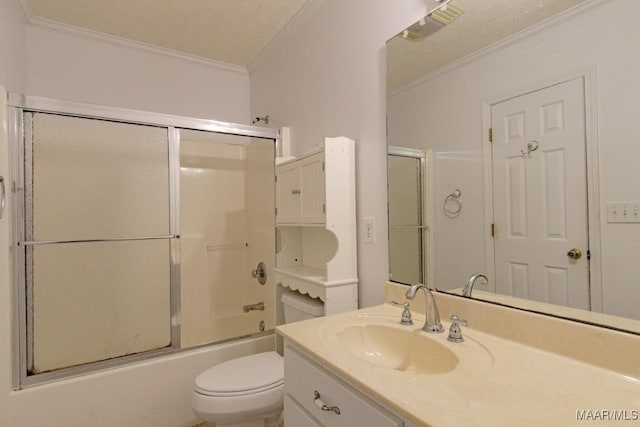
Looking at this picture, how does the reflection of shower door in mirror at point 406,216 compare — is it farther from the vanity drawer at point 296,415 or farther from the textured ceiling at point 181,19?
the textured ceiling at point 181,19

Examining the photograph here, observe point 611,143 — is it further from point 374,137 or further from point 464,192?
point 374,137

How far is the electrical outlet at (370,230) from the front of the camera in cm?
149

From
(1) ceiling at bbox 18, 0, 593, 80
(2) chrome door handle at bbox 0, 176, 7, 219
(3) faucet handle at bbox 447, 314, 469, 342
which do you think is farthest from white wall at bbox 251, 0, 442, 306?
(2) chrome door handle at bbox 0, 176, 7, 219

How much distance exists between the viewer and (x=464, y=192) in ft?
3.74

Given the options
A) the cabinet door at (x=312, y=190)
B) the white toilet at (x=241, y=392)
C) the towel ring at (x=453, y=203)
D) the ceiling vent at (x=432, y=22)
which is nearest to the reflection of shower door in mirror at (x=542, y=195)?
A: the towel ring at (x=453, y=203)

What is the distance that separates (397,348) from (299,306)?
2.27ft

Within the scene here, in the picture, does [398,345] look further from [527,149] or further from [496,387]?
[527,149]

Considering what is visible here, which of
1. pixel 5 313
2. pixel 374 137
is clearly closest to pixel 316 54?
pixel 374 137

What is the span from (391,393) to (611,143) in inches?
31.8

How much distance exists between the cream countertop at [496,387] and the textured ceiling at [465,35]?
947 millimetres

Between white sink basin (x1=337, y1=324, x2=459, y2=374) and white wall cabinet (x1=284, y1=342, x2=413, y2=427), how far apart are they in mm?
165

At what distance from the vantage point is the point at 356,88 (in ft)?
5.17

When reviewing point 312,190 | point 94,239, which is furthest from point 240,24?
point 94,239

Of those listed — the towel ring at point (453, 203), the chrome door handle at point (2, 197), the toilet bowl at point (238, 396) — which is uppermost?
the chrome door handle at point (2, 197)
